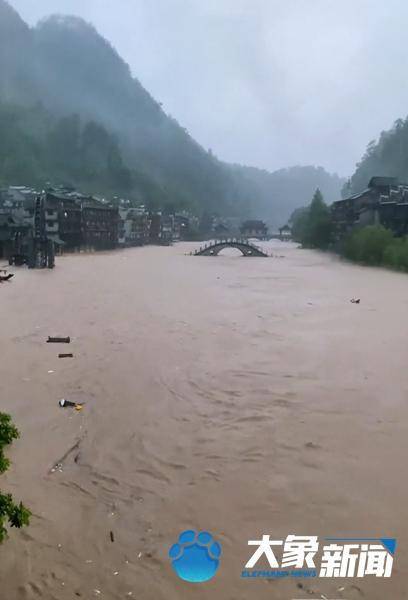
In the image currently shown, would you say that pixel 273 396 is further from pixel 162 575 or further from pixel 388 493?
pixel 162 575

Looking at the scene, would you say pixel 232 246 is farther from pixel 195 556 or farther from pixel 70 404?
pixel 195 556

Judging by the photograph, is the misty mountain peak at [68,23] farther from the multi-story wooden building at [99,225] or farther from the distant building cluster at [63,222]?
the multi-story wooden building at [99,225]

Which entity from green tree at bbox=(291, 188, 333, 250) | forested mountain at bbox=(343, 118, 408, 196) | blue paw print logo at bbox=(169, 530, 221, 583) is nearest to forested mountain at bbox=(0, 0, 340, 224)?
forested mountain at bbox=(343, 118, 408, 196)

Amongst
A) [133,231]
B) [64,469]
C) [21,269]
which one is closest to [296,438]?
[64,469]

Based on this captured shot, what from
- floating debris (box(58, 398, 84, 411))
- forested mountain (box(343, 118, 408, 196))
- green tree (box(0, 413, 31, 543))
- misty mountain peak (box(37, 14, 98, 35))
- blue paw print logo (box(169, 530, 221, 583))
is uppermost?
misty mountain peak (box(37, 14, 98, 35))

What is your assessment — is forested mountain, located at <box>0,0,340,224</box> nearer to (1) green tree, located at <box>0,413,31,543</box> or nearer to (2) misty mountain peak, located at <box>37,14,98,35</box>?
(2) misty mountain peak, located at <box>37,14,98,35</box>

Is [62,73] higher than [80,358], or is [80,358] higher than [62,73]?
[62,73]

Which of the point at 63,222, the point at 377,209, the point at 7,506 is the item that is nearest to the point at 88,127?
the point at 63,222
